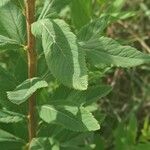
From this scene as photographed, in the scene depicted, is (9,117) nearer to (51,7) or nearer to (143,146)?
(51,7)

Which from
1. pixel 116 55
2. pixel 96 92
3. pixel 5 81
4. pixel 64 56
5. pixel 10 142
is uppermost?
pixel 64 56

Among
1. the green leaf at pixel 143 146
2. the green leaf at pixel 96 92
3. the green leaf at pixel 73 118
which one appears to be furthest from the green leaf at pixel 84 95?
the green leaf at pixel 143 146

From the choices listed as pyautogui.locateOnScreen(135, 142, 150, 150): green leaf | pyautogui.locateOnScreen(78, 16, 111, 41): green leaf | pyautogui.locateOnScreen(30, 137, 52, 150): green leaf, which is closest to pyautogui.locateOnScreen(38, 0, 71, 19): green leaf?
pyautogui.locateOnScreen(78, 16, 111, 41): green leaf

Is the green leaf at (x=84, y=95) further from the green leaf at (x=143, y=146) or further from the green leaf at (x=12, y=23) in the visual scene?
the green leaf at (x=143, y=146)

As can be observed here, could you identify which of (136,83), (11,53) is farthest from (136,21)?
(11,53)

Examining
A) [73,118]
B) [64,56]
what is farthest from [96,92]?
[64,56]
